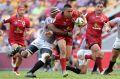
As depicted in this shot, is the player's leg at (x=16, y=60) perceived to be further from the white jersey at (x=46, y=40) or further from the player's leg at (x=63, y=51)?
the player's leg at (x=63, y=51)

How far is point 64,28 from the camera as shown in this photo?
53.6 ft

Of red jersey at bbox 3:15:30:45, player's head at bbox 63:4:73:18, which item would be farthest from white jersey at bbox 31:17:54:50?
red jersey at bbox 3:15:30:45

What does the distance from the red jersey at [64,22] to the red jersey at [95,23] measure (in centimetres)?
223

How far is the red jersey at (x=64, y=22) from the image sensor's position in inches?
635

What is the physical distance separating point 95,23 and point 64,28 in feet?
7.92

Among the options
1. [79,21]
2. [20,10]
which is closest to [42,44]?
[79,21]

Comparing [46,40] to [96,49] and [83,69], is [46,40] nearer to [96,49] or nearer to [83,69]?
[96,49]

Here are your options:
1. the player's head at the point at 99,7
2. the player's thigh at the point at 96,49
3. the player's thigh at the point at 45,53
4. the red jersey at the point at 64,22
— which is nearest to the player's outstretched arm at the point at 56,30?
the red jersey at the point at 64,22

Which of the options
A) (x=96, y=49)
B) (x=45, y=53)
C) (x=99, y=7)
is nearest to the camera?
(x=45, y=53)

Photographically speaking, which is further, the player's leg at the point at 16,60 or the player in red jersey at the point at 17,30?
the player in red jersey at the point at 17,30

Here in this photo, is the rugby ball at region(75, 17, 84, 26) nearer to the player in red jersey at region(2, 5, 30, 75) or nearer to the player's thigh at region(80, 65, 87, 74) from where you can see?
the player's thigh at region(80, 65, 87, 74)

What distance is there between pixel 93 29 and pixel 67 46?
2152mm

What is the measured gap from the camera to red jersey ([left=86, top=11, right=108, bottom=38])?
18.5 metres

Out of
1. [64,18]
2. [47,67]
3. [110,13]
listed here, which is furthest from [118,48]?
[110,13]
